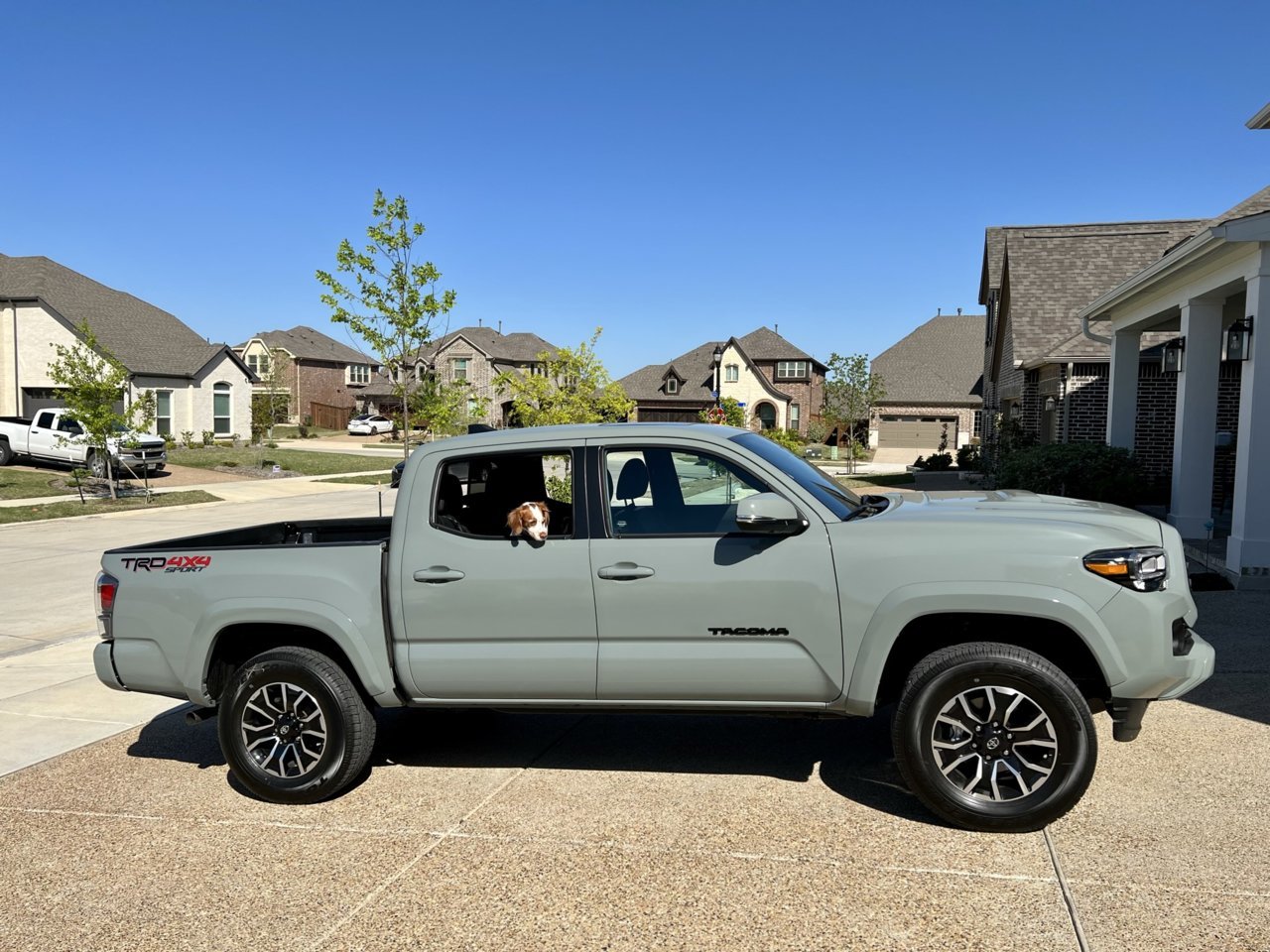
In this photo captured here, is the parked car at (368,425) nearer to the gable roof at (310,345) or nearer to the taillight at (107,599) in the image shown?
the gable roof at (310,345)

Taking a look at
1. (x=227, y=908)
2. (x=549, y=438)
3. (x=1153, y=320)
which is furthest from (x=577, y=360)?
(x=227, y=908)

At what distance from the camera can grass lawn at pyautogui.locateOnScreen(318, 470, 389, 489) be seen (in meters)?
28.1

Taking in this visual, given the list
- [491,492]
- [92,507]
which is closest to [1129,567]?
[491,492]

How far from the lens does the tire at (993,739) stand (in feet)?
14.4

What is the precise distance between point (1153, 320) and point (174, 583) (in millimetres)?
13692

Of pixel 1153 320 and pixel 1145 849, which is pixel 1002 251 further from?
pixel 1145 849

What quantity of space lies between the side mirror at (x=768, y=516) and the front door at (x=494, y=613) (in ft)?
2.74

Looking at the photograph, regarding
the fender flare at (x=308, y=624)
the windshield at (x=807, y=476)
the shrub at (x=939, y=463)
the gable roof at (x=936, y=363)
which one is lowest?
the shrub at (x=939, y=463)

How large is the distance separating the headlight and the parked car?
2437 inches

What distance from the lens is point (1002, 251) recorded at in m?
29.8

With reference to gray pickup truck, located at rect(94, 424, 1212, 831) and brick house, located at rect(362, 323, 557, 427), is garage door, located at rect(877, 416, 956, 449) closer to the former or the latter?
brick house, located at rect(362, 323, 557, 427)

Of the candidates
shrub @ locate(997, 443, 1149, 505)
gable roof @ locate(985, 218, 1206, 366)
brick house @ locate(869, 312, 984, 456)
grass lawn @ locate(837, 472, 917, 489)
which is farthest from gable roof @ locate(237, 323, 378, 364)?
shrub @ locate(997, 443, 1149, 505)

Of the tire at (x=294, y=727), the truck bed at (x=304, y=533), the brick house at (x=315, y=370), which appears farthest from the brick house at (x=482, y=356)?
the tire at (x=294, y=727)

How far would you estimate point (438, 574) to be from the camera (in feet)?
16.3
